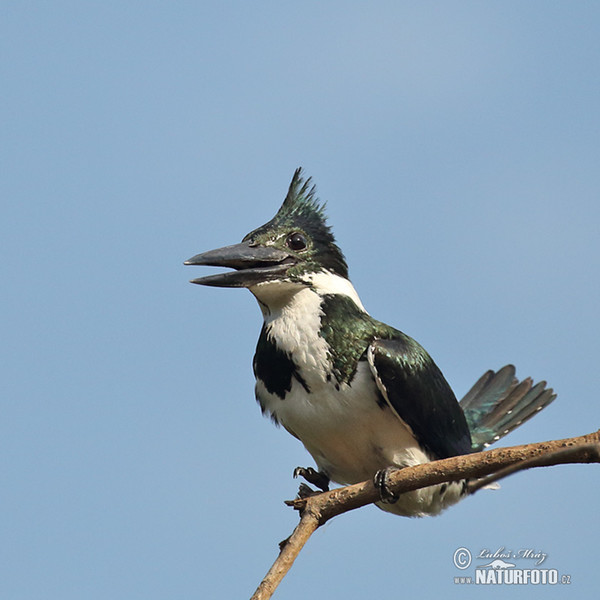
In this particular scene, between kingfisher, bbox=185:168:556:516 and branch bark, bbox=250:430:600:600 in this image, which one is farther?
kingfisher, bbox=185:168:556:516

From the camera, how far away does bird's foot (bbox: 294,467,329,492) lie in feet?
17.4

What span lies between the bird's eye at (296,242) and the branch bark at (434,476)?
1683mm

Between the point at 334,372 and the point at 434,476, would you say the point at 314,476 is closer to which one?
the point at 334,372

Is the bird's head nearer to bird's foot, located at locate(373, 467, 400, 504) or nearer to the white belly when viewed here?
the white belly

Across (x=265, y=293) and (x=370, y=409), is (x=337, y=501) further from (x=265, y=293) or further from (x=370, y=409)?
(x=265, y=293)

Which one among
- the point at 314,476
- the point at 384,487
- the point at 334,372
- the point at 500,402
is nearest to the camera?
the point at 384,487

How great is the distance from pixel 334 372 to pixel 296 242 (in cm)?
86

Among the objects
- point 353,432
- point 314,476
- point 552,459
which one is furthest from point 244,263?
point 552,459

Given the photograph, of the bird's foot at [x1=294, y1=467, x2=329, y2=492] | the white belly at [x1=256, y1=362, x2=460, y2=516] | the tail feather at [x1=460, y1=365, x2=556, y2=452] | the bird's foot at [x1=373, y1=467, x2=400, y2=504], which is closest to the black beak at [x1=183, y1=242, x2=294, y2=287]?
the white belly at [x1=256, y1=362, x2=460, y2=516]

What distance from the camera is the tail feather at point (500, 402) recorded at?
6.83 metres

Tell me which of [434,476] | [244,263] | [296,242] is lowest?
[434,476]

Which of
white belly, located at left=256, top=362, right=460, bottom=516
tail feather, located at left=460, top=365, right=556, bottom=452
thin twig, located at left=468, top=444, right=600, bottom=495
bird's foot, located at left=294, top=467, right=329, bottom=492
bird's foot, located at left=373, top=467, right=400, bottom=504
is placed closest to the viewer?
thin twig, located at left=468, top=444, right=600, bottom=495

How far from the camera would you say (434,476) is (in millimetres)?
3625

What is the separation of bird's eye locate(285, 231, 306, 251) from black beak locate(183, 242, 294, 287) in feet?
0.33
